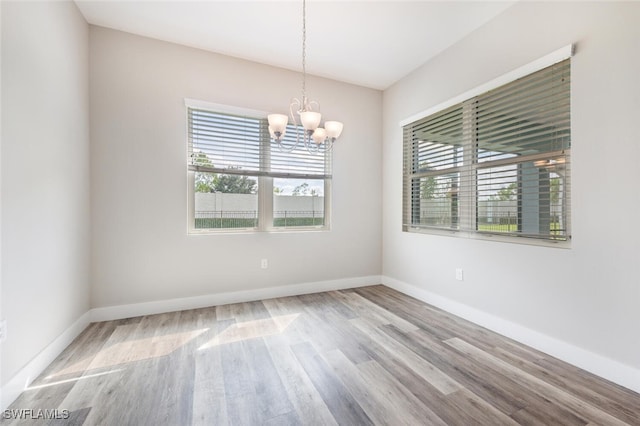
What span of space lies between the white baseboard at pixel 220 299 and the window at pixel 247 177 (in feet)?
2.54

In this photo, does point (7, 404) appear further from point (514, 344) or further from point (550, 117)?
point (550, 117)

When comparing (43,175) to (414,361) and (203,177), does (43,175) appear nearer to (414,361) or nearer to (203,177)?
(203,177)

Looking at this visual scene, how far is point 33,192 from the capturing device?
1.83 meters

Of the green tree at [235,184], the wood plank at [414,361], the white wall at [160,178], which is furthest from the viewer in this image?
the green tree at [235,184]

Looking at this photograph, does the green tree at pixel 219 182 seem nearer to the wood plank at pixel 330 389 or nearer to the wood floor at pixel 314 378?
the wood floor at pixel 314 378

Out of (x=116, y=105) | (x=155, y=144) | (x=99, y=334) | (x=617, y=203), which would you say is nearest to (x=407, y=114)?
(x=617, y=203)

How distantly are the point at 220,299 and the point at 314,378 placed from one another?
1.78m

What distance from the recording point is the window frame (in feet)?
7.09

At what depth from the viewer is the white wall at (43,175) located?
1.62 m

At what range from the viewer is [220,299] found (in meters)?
3.20

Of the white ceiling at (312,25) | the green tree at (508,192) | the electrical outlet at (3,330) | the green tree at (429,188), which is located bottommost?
the electrical outlet at (3,330)

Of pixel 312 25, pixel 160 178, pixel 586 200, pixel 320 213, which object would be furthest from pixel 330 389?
pixel 312 25

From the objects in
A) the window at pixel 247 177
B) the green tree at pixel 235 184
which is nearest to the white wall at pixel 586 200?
the window at pixel 247 177

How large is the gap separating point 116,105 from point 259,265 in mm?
2272
